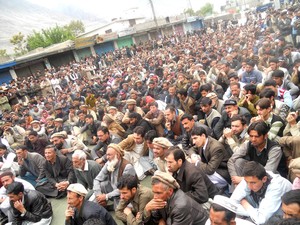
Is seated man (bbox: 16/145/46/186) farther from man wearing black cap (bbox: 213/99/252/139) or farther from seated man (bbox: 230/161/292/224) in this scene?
seated man (bbox: 230/161/292/224)

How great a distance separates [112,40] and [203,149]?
26.6 metres

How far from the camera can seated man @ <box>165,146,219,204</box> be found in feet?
9.92

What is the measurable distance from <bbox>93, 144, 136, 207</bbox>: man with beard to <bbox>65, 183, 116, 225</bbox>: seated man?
2.78 ft

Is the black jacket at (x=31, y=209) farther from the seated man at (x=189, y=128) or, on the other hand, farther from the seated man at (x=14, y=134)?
the seated man at (x=14, y=134)

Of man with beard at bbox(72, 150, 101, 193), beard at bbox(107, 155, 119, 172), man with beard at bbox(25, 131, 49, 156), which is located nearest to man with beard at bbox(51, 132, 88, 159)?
man with beard at bbox(25, 131, 49, 156)

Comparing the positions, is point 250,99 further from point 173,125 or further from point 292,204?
point 292,204

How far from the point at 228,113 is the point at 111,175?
2.13 m

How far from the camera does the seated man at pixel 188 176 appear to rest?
302 cm

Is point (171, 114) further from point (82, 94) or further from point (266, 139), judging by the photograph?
point (82, 94)

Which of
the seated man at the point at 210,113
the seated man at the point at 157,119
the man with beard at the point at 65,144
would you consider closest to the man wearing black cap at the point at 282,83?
the seated man at the point at 210,113

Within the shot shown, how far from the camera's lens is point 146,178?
510 centimetres

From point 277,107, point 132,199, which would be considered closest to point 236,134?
point 277,107

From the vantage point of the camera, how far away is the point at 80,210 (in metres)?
3.15

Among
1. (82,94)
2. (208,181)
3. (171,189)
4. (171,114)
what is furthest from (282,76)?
(82,94)
